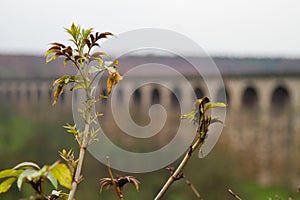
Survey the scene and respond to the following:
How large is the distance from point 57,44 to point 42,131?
638cm

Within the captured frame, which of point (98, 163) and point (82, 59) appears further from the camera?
point (98, 163)

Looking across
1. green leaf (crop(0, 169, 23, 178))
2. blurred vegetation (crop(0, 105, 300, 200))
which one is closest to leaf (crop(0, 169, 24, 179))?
green leaf (crop(0, 169, 23, 178))

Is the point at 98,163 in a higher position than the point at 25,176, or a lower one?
lower

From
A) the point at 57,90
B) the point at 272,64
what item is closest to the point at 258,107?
the point at 272,64

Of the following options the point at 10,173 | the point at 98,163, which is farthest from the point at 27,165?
the point at 98,163

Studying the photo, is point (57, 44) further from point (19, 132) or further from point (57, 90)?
point (19, 132)

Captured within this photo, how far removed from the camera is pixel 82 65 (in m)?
0.21

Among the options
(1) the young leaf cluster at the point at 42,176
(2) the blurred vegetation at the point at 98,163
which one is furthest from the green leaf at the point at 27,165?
(2) the blurred vegetation at the point at 98,163

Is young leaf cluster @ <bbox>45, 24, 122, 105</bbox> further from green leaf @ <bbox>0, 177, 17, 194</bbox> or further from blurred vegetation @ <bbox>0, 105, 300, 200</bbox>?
blurred vegetation @ <bbox>0, 105, 300, 200</bbox>

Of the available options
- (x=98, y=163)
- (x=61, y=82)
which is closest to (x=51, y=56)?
(x=61, y=82)

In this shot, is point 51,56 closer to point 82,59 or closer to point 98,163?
point 82,59

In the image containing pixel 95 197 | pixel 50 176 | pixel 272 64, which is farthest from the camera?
pixel 272 64

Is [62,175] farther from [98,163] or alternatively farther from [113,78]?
[98,163]

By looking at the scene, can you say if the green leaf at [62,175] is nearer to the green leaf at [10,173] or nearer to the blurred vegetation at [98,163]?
the green leaf at [10,173]
